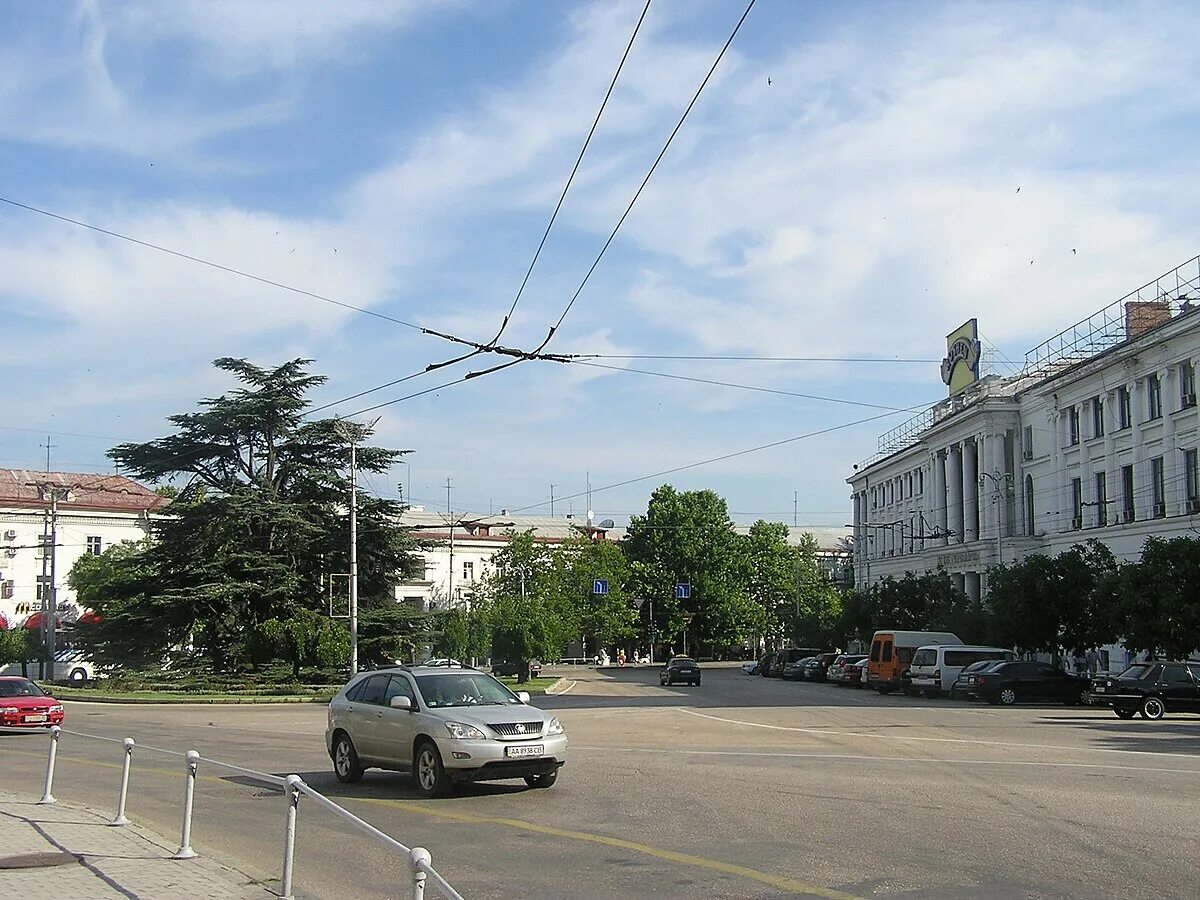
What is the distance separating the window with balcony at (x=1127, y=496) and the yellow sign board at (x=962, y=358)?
18.5 metres

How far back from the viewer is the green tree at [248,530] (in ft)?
178

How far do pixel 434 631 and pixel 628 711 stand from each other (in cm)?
2257

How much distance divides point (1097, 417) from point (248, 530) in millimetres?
38118

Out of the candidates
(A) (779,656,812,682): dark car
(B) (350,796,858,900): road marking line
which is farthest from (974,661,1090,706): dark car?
(B) (350,796,858,900): road marking line

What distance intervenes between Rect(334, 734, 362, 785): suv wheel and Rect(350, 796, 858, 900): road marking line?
123 centimetres

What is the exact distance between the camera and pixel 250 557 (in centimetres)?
5453

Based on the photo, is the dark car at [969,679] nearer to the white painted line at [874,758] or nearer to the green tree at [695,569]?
the white painted line at [874,758]

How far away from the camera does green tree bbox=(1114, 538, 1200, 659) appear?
38.3 m

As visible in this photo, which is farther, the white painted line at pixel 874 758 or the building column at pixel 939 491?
the building column at pixel 939 491

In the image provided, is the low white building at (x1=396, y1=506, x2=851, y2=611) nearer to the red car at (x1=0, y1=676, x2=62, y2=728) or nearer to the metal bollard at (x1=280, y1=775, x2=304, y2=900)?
the red car at (x1=0, y1=676, x2=62, y2=728)

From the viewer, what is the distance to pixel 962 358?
2864 inches

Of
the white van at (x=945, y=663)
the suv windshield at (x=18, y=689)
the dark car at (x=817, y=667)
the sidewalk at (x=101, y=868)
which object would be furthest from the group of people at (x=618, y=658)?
the sidewalk at (x=101, y=868)

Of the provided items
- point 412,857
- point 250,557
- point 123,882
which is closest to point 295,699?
point 250,557

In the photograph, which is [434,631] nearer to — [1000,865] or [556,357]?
[556,357]
